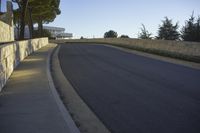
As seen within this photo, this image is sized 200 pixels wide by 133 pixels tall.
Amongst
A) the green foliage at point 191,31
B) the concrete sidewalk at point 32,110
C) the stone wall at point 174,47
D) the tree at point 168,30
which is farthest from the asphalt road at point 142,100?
the tree at point 168,30

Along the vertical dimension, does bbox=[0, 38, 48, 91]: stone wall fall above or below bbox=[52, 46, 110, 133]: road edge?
above

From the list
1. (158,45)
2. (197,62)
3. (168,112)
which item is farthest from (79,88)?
(158,45)

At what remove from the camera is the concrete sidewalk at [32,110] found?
7688 millimetres

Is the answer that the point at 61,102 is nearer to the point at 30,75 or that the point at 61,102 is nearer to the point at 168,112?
the point at 168,112

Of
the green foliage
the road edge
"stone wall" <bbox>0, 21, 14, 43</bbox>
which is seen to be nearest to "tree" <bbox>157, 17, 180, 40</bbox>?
the green foliage

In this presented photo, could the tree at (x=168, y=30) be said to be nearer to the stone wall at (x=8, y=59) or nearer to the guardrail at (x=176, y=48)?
the guardrail at (x=176, y=48)

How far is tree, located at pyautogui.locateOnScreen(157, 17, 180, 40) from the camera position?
59766 millimetres

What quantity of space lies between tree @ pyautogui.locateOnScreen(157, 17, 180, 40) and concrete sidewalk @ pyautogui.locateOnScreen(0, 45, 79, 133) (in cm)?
4836

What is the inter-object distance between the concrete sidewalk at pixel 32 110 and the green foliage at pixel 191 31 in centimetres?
3517

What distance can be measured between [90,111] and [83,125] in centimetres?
127

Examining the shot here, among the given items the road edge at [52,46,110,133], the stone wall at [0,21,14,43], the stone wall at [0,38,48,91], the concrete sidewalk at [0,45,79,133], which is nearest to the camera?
the concrete sidewalk at [0,45,79,133]

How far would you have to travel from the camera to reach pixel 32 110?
9109 mm

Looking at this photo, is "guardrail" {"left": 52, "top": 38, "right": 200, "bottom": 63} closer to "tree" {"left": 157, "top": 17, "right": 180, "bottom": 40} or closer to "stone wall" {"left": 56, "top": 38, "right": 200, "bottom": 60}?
"stone wall" {"left": 56, "top": 38, "right": 200, "bottom": 60}

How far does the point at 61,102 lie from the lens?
10.2 m
